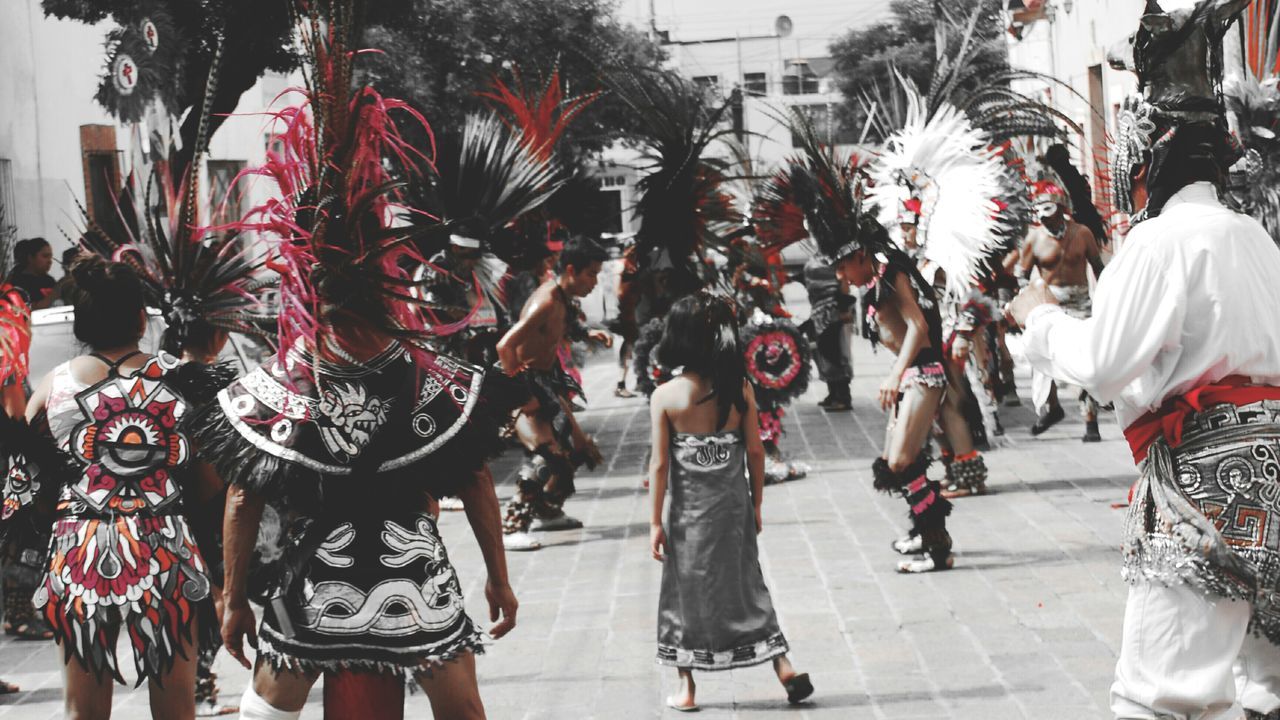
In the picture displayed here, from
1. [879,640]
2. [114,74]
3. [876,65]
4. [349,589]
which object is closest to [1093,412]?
[879,640]

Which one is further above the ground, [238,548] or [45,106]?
[45,106]

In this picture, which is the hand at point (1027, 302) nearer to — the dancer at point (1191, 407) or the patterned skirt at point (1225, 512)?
the dancer at point (1191, 407)

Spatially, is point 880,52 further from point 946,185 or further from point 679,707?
point 679,707

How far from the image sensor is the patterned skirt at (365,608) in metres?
3.91

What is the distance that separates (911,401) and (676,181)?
3473 millimetres

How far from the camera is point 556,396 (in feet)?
31.7

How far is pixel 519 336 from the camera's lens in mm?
9344

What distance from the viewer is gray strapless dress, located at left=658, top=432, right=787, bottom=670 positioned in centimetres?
576

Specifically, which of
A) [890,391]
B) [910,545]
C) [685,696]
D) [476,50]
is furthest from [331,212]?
[476,50]

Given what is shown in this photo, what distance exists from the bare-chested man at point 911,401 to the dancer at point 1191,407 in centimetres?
408

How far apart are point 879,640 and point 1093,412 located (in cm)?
624

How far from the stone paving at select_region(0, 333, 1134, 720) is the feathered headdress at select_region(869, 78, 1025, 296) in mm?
1782

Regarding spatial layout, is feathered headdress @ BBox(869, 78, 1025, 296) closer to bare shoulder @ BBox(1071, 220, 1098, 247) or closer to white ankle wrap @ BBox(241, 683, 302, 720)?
bare shoulder @ BBox(1071, 220, 1098, 247)

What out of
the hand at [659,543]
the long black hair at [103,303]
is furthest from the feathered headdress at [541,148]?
the long black hair at [103,303]
